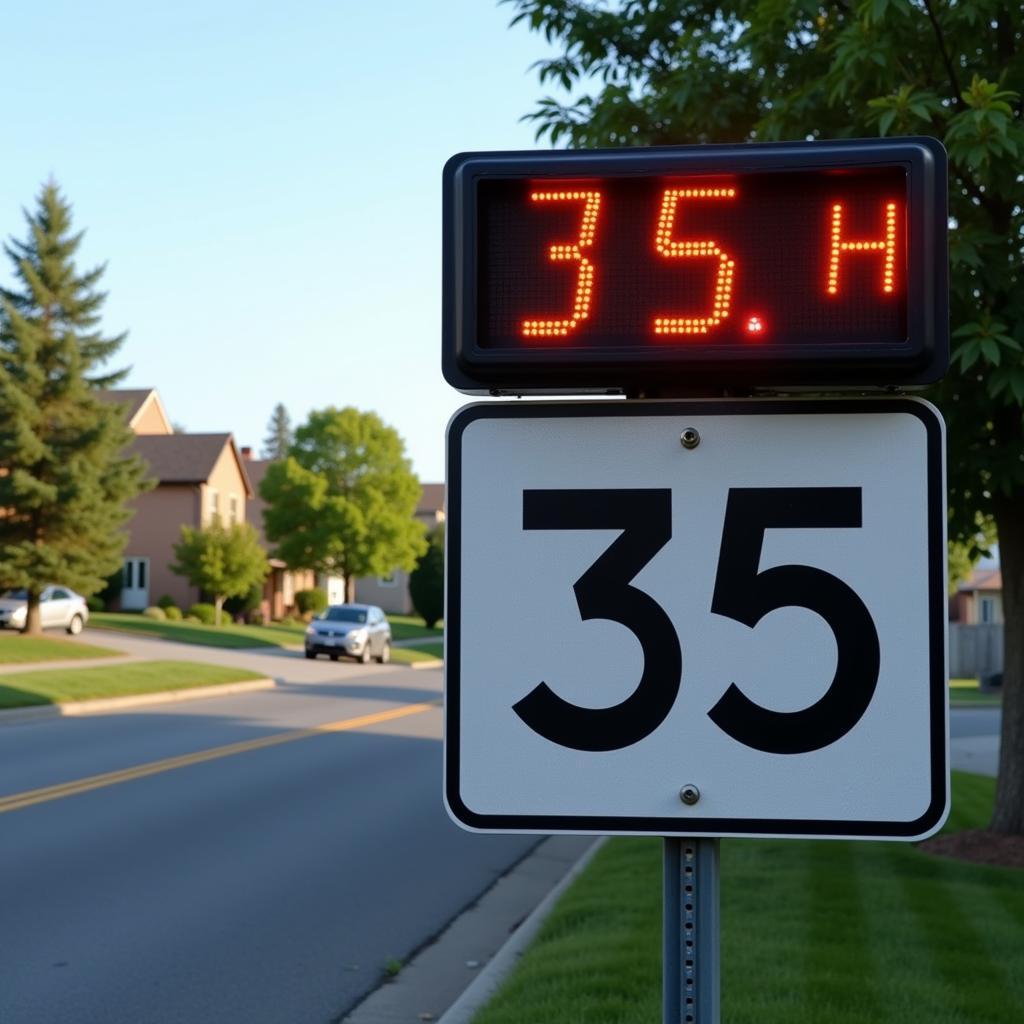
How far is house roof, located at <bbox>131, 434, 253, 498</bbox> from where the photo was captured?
63719mm

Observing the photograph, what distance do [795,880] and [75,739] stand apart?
12.2 m

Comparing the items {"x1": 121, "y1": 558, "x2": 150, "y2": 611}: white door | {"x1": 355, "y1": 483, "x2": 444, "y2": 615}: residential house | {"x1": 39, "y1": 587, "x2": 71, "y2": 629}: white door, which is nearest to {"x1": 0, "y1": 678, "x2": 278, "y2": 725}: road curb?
{"x1": 39, "y1": 587, "x2": 71, "y2": 629}: white door

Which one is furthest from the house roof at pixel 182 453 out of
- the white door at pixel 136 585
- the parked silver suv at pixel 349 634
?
the parked silver suv at pixel 349 634

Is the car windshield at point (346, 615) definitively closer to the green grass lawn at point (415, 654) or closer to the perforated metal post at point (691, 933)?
the green grass lawn at point (415, 654)

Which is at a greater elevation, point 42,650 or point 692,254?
point 692,254

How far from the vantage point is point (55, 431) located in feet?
141

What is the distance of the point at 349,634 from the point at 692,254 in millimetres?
39032

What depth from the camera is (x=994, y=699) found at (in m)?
36.8

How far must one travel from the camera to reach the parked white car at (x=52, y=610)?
42125 millimetres

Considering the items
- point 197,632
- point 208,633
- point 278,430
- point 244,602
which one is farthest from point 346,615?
point 278,430

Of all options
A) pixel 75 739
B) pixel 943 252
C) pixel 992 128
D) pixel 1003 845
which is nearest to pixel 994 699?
pixel 75 739

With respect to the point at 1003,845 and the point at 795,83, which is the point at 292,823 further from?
the point at 795,83

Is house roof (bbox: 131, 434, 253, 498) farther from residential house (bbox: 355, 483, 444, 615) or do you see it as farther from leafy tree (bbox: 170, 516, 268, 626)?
residential house (bbox: 355, 483, 444, 615)

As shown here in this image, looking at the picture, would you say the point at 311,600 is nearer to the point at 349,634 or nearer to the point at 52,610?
the point at 52,610
